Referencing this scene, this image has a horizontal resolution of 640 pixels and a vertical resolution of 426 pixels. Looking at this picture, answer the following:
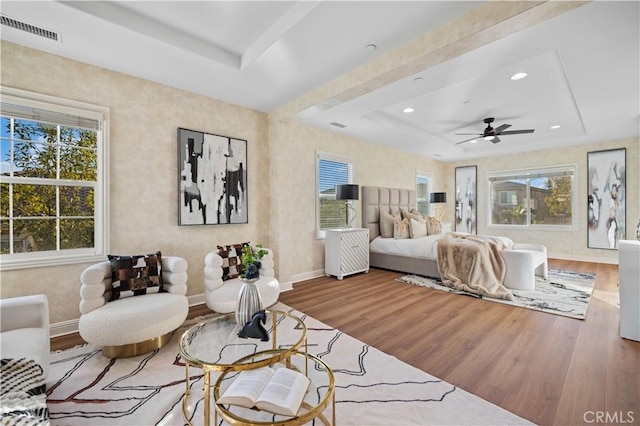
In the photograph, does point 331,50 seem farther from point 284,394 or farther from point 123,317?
point 123,317

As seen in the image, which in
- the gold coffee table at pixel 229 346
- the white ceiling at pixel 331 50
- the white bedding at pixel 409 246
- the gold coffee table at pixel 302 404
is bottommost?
the gold coffee table at pixel 302 404

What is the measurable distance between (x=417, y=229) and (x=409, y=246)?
70 centimetres

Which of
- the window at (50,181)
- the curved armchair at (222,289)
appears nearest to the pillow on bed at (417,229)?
the curved armchair at (222,289)

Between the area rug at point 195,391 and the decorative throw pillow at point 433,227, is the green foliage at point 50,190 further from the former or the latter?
the decorative throw pillow at point 433,227

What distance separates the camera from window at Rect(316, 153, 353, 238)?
15.9 feet

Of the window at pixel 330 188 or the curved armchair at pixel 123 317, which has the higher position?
the window at pixel 330 188

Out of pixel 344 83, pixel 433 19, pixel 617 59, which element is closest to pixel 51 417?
pixel 344 83

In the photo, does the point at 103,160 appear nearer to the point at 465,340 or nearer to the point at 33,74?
the point at 33,74

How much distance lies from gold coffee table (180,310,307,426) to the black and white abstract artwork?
76.7 inches

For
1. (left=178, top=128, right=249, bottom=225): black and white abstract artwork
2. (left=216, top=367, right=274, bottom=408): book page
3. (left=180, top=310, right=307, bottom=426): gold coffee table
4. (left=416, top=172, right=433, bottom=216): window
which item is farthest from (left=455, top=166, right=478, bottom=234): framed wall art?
(left=216, top=367, right=274, bottom=408): book page

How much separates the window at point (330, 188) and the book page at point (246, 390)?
347 centimetres

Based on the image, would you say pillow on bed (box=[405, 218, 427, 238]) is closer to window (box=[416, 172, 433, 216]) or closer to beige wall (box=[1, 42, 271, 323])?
window (box=[416, 172, 433, 216])

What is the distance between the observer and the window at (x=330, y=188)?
15.9 feet

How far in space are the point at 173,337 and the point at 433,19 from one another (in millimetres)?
3535
